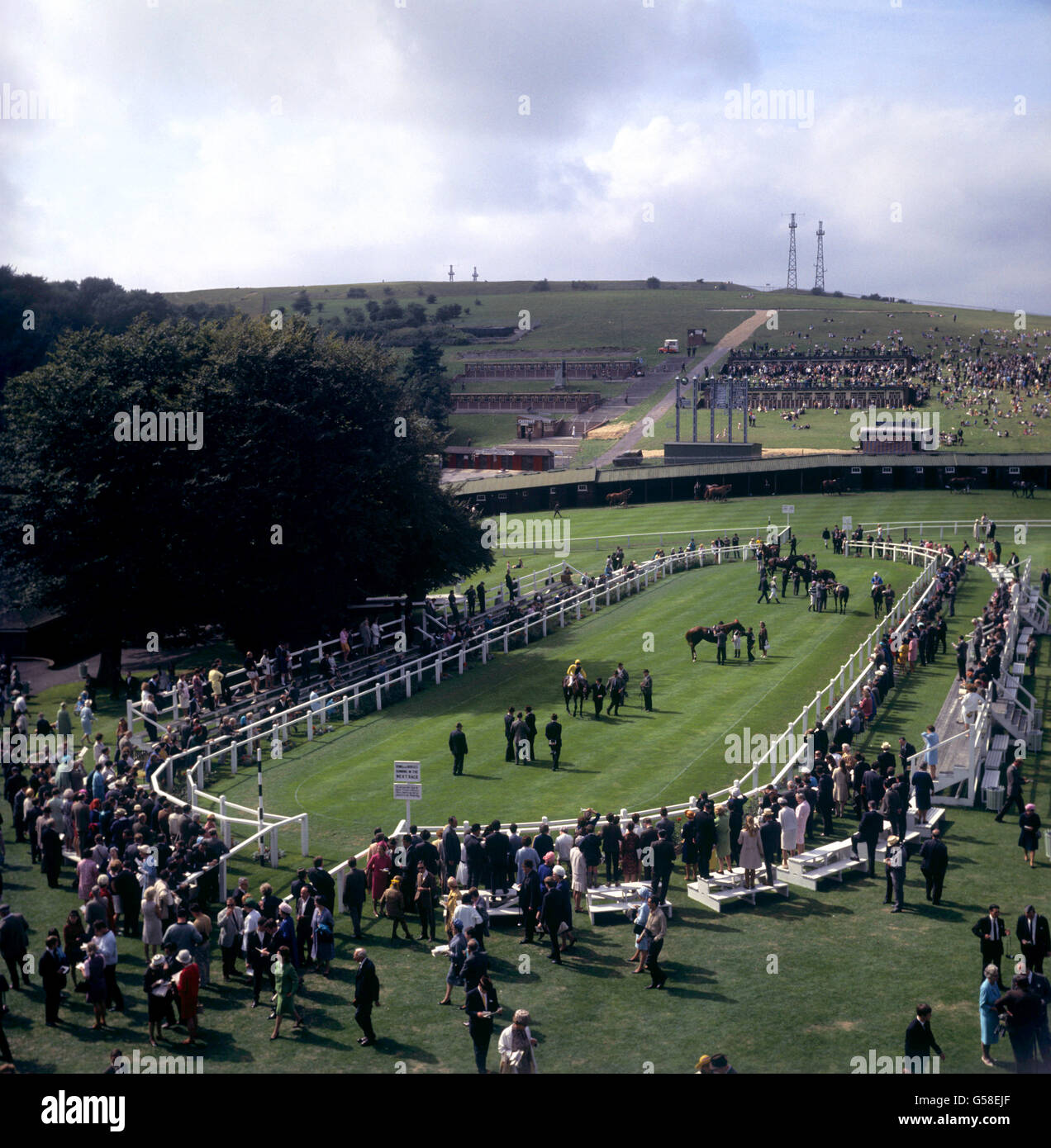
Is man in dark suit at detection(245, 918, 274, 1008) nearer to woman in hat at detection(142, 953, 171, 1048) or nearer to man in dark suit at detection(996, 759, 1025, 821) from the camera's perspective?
woman in hat at detection(142, 953, 171, 1048)

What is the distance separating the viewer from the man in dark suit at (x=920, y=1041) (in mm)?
14094

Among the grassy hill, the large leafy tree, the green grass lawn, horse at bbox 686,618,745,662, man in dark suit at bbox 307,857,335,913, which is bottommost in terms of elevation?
the green grass lawn

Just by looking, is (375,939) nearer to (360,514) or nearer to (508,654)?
(508,654)

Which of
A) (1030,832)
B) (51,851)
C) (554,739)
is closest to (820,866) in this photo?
(1030,832)

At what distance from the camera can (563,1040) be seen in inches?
621

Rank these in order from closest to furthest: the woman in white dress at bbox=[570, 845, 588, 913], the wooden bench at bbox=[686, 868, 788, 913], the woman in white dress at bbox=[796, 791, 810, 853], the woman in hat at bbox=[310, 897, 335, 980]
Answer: the woman in hat at bbox=[310, 897, 335, 980] < the woman in white dress at bbox=[570, 845, 588, 913] < the wooden bench at bbox=[686, 868, 788, 913] < the woman in white dress at bbox=[796, 791, 810, 853]

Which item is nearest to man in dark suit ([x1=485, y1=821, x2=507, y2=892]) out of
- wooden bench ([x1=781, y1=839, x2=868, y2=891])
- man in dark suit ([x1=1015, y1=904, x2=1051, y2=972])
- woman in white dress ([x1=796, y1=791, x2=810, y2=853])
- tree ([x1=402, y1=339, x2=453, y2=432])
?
wooden bench ([x1=781, y1=839, x2=868, y2=891])

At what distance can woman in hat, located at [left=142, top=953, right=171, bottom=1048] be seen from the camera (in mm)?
16328

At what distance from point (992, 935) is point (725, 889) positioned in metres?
4.98

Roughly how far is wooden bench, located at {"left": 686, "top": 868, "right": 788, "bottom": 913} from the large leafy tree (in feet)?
78.2

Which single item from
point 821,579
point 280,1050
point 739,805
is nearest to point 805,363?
point 821,579

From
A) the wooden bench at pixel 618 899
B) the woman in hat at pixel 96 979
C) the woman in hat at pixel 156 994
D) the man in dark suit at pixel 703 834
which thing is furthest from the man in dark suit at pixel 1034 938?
the woman in hat at pixel 96 979

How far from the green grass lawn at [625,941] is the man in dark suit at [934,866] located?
275 mm

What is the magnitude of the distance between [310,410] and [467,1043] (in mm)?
31430
